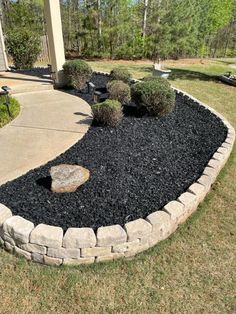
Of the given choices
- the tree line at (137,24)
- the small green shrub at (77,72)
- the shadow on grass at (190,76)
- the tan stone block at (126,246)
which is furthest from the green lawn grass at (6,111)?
the tree line at (137,24)

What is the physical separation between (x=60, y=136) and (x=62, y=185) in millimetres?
2022

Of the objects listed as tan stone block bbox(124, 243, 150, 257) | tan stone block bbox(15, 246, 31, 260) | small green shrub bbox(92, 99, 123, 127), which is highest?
small green shrub bbox(92, 99, 123, 127)

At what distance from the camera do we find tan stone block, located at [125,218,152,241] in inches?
126

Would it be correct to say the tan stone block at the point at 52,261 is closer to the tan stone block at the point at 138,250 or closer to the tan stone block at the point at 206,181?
the tan stone block at the point at 138,250

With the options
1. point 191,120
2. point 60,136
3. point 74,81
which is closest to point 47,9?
point 74,81

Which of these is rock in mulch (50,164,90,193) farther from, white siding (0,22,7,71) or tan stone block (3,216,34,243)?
white siding (0,22,7,71)

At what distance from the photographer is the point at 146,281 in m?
3.00

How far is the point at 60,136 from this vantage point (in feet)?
18.4

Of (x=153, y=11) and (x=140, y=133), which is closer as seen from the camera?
(x=140, y=133)

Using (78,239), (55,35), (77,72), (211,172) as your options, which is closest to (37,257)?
(78,239)

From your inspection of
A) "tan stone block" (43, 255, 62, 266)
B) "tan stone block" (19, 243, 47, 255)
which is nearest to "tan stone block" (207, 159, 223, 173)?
"tan stone block" (43, 255, 62, 266)

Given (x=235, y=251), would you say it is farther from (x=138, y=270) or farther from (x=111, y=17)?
(x=111, y=17)

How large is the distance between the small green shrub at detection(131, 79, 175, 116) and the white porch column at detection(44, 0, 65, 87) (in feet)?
11.1

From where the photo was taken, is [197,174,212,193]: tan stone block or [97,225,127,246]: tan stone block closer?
[97,225,127,246]: tan stone block
